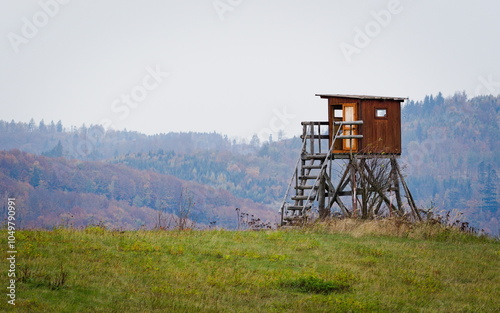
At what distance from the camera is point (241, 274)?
15.0 m

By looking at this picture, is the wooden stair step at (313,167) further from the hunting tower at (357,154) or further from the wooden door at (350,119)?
the wooden door at (350,119)

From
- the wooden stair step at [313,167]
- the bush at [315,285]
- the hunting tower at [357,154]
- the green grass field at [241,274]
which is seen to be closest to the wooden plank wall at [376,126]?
the hunting tower at [357,154]

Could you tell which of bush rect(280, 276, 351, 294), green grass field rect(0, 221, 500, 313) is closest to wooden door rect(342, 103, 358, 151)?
green grass field rect(0, 221, 500, 313)

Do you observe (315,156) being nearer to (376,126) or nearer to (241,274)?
(376,126)

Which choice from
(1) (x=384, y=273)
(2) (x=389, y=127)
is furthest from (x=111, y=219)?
(1) (x=384, y=273)

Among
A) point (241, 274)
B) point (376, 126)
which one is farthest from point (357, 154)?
point (241, 274)

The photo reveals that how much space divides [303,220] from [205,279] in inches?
474

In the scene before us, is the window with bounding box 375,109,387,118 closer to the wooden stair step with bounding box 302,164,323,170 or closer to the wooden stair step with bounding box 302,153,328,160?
the wooden stair step with bounding box 302,153,328,160

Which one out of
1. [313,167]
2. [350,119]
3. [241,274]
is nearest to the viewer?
[241,274]

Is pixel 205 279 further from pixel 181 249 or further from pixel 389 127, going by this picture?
pixel 389 127

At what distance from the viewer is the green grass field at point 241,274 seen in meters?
12.5

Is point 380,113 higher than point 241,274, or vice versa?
point 380,113

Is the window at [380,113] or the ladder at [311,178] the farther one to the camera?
the window at [380,113]

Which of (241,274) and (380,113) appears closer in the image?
(241,274)
